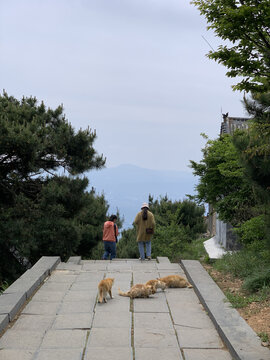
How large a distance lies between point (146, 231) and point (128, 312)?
6.69 metres

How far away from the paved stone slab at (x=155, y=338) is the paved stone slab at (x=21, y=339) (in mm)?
1132

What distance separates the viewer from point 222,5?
27.4 feet

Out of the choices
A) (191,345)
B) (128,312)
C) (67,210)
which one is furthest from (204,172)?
(191,345)

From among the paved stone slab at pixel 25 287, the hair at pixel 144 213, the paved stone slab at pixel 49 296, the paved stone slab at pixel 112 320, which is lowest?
the paved stone slab at pixel 112 320

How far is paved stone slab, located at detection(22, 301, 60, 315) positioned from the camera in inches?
238

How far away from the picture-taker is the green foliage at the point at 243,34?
7766mm

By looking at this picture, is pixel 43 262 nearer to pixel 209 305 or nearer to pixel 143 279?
pixel 143 279

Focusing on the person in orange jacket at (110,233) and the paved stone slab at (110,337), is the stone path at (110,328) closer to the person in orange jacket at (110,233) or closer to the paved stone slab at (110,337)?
the paved stone slab at (110,337)

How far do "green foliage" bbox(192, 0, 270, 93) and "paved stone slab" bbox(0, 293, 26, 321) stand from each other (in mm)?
5572

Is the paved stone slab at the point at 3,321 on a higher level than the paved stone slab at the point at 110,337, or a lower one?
higher

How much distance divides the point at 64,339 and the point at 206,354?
5.29 ft

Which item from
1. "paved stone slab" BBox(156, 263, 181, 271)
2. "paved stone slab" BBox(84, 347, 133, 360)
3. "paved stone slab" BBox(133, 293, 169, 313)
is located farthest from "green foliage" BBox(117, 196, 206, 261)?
"paved stone slab" BBox(84, 347, 133, 360)

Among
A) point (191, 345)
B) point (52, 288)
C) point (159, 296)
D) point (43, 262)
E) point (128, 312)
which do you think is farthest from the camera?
point (43, 262)

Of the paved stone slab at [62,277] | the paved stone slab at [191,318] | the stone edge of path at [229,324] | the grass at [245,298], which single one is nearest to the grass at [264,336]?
the stone edge of path at [229,324]
